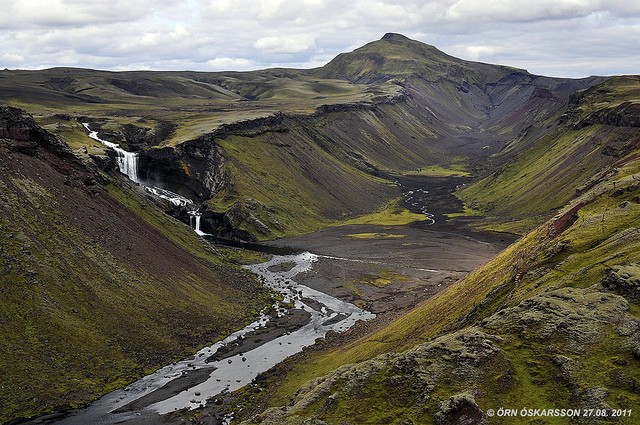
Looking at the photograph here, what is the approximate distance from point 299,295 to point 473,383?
75.3m

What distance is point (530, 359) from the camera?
141 feet

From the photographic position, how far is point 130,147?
181125 millimetres

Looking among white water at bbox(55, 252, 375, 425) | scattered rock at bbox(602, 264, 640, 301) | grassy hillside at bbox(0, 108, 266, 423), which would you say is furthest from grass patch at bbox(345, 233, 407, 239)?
scattered rock at bbox(602, 264, 640, 301)

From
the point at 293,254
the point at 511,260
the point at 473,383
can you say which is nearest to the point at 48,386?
the point at 473,383

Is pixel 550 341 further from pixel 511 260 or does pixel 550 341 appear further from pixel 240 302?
pixel 240 302

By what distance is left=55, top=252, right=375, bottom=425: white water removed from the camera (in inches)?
2586

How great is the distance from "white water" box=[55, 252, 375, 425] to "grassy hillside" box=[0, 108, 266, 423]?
2354mm

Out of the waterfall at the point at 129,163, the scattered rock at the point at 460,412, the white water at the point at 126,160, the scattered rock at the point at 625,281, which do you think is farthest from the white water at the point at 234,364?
the white water at the point at 126,160

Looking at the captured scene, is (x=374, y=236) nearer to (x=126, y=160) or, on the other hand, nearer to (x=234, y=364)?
(x=126, y=160)

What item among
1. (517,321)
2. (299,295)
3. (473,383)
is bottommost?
(299,295)

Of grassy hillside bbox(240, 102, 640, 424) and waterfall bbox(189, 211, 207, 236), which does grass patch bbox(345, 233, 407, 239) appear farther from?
grassy hillside bbox(240, 102, 640, 424)

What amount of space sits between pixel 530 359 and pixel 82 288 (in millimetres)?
64843

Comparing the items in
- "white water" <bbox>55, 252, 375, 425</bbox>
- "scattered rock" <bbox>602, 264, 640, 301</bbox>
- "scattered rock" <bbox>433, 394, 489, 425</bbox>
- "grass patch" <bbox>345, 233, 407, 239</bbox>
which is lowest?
"white water" <bbox>55, 252, 375, 425</bbox>

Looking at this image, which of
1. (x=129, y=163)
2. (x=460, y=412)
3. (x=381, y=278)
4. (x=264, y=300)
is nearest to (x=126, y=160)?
(x=129, y=163)
